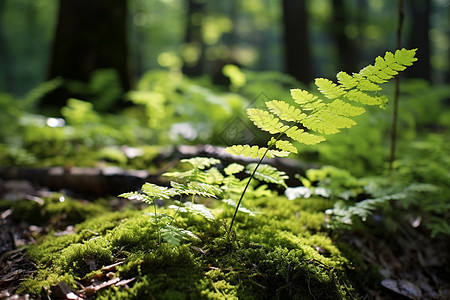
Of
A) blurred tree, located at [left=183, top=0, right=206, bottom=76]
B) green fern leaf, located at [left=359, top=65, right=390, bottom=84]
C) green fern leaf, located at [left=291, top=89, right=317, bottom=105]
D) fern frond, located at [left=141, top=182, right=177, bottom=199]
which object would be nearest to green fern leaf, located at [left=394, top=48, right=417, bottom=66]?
green fern leaf, located at [left=359, top=65, right=390, bottom=84]

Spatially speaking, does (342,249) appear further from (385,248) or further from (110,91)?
(110,91)

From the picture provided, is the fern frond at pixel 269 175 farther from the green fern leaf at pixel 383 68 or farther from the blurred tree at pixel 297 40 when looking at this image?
the blurred tree at pixel 297 40

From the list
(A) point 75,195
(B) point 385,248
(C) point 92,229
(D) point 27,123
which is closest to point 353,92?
(B) point 385,248

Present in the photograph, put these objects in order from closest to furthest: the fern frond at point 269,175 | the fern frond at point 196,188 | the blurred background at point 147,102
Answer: the fern frond at point 196,188, the fern frond at point 269,175, the blurred background at point 147,102

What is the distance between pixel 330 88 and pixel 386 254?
166 centimetres

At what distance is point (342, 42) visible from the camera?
10.4 metres

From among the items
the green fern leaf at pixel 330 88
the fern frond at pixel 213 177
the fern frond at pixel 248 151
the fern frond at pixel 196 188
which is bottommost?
the fern frond at pixel 213 177

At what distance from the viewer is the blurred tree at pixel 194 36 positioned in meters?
14.0

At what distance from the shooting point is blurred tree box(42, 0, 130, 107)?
19.6 ft

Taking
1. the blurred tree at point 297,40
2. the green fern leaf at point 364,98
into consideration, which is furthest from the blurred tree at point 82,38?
the green fern leaf at point 364,98

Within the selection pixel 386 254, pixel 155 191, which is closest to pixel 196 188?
pixel 155 191

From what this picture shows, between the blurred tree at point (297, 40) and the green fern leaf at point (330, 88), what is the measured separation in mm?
6092

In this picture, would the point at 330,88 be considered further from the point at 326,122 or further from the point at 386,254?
the point at 386,254

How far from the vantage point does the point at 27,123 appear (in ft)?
13.2
